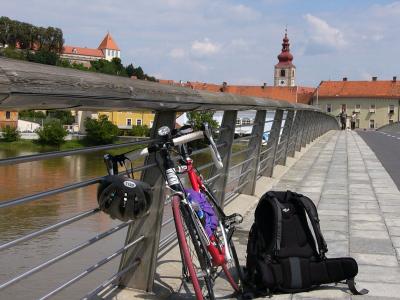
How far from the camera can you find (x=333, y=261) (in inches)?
143

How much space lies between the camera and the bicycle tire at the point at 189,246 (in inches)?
115

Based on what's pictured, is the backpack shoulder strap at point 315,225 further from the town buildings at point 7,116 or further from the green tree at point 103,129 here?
the town buildings at point 7,116

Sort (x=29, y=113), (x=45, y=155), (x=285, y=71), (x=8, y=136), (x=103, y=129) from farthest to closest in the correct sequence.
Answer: (x=285, y=71)
(x=8, y=136)
(x=103, y=129)
(x=29, y=113)
(x=45, y=155)

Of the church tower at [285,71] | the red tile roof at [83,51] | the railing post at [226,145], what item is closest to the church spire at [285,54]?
the church tower at [285,71]

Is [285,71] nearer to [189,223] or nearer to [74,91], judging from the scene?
[189,223]

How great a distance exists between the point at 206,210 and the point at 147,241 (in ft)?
2.13

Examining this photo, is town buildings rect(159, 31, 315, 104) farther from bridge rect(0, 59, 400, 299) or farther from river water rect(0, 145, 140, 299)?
bridge rect(0, 59, 400, 299)

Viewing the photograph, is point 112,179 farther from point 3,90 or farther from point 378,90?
point 378,90

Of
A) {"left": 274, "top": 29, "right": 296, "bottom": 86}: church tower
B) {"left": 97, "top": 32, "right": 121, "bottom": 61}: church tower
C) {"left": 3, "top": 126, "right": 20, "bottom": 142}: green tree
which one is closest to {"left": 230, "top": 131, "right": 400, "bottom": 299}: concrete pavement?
{"left": 3, "top": 126, "right": 20, "bottom": 142}: green tree

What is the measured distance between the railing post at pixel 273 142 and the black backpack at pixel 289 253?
5.33 m

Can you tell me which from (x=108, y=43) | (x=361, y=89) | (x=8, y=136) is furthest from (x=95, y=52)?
(x=8, y=136)

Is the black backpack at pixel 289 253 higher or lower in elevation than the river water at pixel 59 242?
higher

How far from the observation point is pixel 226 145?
5547 mm

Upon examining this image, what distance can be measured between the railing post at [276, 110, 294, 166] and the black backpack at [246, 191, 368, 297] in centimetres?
673
